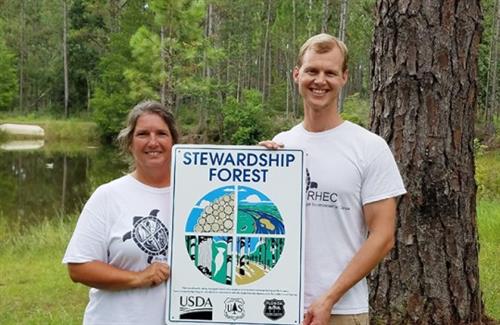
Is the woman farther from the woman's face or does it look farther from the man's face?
the man's face

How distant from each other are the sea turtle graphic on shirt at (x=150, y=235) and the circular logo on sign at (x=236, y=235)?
0.11 m

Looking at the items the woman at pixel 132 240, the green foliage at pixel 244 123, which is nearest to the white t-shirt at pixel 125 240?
the woman at pixel 132 240

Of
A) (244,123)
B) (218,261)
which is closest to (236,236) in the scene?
(218,261)

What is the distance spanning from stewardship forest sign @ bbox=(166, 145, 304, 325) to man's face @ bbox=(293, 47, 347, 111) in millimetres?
223

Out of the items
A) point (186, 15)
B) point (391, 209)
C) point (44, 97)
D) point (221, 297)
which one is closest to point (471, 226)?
point (391, 209)

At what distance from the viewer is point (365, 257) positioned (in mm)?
2725

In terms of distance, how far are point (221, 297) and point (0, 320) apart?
381 cm

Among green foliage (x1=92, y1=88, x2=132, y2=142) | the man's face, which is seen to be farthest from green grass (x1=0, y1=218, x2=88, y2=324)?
green foliage (x1=92, y1=88, x2=132, y2=142)

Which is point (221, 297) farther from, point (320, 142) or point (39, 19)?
point (39, 19)

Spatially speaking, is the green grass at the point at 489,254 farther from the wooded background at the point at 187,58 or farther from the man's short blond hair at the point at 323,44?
the wooded background at the point at 187,58

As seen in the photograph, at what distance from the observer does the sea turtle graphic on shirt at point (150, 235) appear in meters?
2.67

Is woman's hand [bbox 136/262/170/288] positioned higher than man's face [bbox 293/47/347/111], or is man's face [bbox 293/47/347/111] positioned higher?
man's face [bbox 293/47/347/111]

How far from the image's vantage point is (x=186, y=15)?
20156 millimetres

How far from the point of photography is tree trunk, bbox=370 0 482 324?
14.3ft
